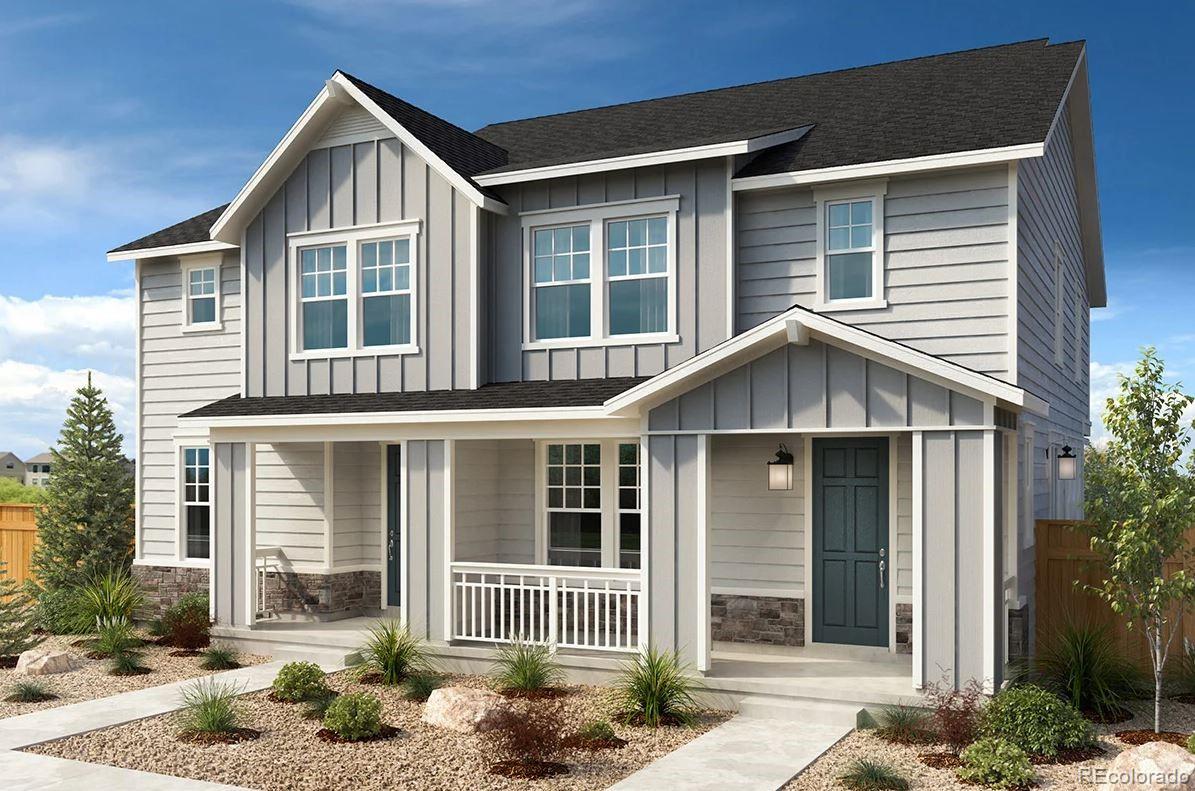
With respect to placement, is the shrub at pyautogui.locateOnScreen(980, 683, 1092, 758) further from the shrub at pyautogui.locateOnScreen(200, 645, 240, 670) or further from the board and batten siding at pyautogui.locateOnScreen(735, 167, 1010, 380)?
the shrub at pyautogui.locateOnScreen(200, 645, 240, 670)

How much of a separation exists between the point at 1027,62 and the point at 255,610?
12261 millimetres

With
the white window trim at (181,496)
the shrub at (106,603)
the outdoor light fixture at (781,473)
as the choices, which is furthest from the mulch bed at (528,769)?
the white window trim at (181,496)

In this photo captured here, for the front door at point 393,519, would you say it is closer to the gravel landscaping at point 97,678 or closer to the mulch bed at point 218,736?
the gravel landscaping at point 97,678

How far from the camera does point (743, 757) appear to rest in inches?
339

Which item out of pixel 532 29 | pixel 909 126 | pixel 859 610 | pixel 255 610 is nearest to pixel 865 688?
pixel 859 610

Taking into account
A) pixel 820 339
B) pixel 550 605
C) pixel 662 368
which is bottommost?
pixel 550 605

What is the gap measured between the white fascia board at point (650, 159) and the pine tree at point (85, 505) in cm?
824

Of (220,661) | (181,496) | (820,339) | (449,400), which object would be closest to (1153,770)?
(820,339)

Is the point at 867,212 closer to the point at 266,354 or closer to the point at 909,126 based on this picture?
the point at 909,126

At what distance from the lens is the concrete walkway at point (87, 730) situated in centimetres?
798

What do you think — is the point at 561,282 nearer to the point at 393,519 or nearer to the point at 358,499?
the point at 393,519

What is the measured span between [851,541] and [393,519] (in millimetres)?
6469

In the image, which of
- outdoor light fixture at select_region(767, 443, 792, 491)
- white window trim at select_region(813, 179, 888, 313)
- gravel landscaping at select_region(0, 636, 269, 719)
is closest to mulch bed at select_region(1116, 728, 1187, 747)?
outdoor light fixture at select_region(767, 443, 792, 491)

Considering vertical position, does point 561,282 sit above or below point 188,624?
above
